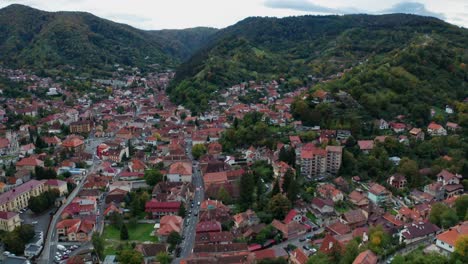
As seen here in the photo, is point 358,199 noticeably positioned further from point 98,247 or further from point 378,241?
point 98,247

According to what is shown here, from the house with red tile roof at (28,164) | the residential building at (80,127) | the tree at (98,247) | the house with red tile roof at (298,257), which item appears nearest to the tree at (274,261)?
the house with red tile roof at (298,257)

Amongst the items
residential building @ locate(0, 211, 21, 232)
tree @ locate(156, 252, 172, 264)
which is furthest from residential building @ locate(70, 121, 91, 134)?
tree @ locate(156, 252, 172, 264)

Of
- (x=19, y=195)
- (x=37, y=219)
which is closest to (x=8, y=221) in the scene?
(x=37, y=219)

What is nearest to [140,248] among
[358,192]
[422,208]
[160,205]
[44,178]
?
[160,205]

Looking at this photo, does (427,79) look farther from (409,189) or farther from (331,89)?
(409,189)

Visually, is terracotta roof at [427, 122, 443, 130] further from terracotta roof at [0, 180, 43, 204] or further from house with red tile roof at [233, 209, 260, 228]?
terracotta roof at [0, 180, 43, 204]
